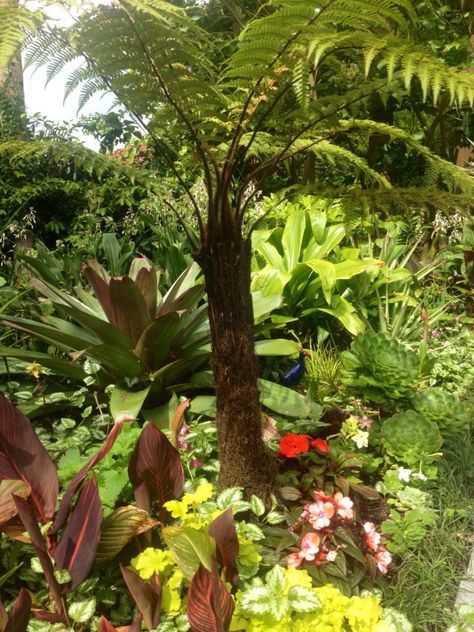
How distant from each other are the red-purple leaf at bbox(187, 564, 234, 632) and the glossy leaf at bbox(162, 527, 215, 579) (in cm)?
12

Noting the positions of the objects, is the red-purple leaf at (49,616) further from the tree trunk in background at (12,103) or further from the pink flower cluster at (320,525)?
the tree trunk in background at (12,103)

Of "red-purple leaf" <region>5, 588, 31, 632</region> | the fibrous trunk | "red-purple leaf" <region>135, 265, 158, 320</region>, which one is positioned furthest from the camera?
"red-purple leaf" <region>135, 265, 158, 320</region>

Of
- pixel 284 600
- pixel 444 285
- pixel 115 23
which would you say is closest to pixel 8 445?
pixel 284 600

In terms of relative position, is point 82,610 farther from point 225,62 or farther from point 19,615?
point 225,62

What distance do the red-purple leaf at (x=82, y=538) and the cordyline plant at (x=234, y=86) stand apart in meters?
0.49

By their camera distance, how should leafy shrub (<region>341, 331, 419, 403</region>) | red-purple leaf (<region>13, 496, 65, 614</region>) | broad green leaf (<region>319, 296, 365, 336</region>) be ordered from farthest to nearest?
broad green leaf (<region>319, 296, 365, 336</region>) → leafy shrub (<region>341, 331, 419, 403</region>) → red-purple leaf (<region>13, 496, 65, 614</region>)

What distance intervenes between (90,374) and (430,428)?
142cm

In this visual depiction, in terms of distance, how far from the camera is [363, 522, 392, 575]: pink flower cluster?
5.61ft

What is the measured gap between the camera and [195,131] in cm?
159

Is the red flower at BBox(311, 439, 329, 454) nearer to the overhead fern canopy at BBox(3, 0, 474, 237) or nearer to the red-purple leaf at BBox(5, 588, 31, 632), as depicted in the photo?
the overhead fern canopy at BBox(3, 0, 474, 237)

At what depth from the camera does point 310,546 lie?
1634mm

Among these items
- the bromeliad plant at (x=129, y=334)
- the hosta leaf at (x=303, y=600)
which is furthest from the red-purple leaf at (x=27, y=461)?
the bromeliad plant at (x=129, y=334)

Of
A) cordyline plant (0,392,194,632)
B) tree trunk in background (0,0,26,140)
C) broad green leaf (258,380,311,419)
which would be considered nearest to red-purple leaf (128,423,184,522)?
cordyline plant (0,392,194,632)

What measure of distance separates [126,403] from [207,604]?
4.16ft
